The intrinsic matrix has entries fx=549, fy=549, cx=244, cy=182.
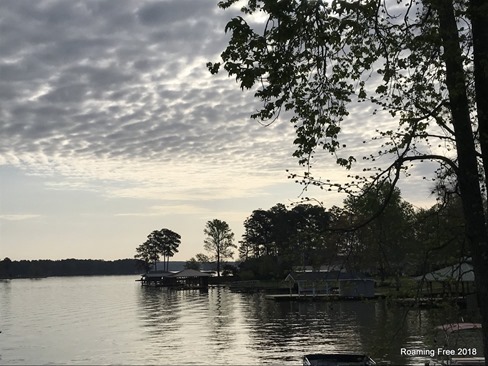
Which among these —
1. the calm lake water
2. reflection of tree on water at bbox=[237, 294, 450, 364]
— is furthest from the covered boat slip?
reflection of tree on water at bbox=[237, 294, 450, 364]

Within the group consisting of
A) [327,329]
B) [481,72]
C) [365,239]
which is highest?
[481,72]

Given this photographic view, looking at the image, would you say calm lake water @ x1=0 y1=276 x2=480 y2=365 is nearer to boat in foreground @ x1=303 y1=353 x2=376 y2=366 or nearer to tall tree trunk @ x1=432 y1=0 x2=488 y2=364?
boat in foreground @ x1=303 y1=353 x2=376 y2=366

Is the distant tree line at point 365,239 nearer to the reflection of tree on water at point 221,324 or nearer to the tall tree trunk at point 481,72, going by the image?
the tall tree trunk at point 481,72

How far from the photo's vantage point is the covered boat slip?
139750 millimetres

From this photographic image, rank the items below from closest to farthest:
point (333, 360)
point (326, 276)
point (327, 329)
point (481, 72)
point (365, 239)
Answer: point (481, 72) → point (326, 276) → point (365, 239) → point (333, 360) → point (327, 329)

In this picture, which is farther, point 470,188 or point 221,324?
point 221,324

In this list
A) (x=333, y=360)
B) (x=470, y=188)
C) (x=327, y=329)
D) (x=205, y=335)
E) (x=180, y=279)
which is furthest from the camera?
(x=180, y=279)

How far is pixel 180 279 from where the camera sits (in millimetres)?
160875

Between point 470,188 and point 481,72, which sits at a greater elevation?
point 481,72

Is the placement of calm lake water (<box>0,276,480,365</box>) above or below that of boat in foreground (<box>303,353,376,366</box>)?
below

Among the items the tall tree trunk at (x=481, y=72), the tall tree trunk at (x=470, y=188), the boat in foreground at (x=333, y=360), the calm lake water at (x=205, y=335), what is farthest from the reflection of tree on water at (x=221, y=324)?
the tall tree trunk at (x=481, y=72)

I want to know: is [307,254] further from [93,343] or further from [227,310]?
[227,310]

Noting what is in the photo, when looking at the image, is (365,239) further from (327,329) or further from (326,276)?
(327,329)

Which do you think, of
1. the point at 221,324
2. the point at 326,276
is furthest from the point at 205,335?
the point at 326,276
